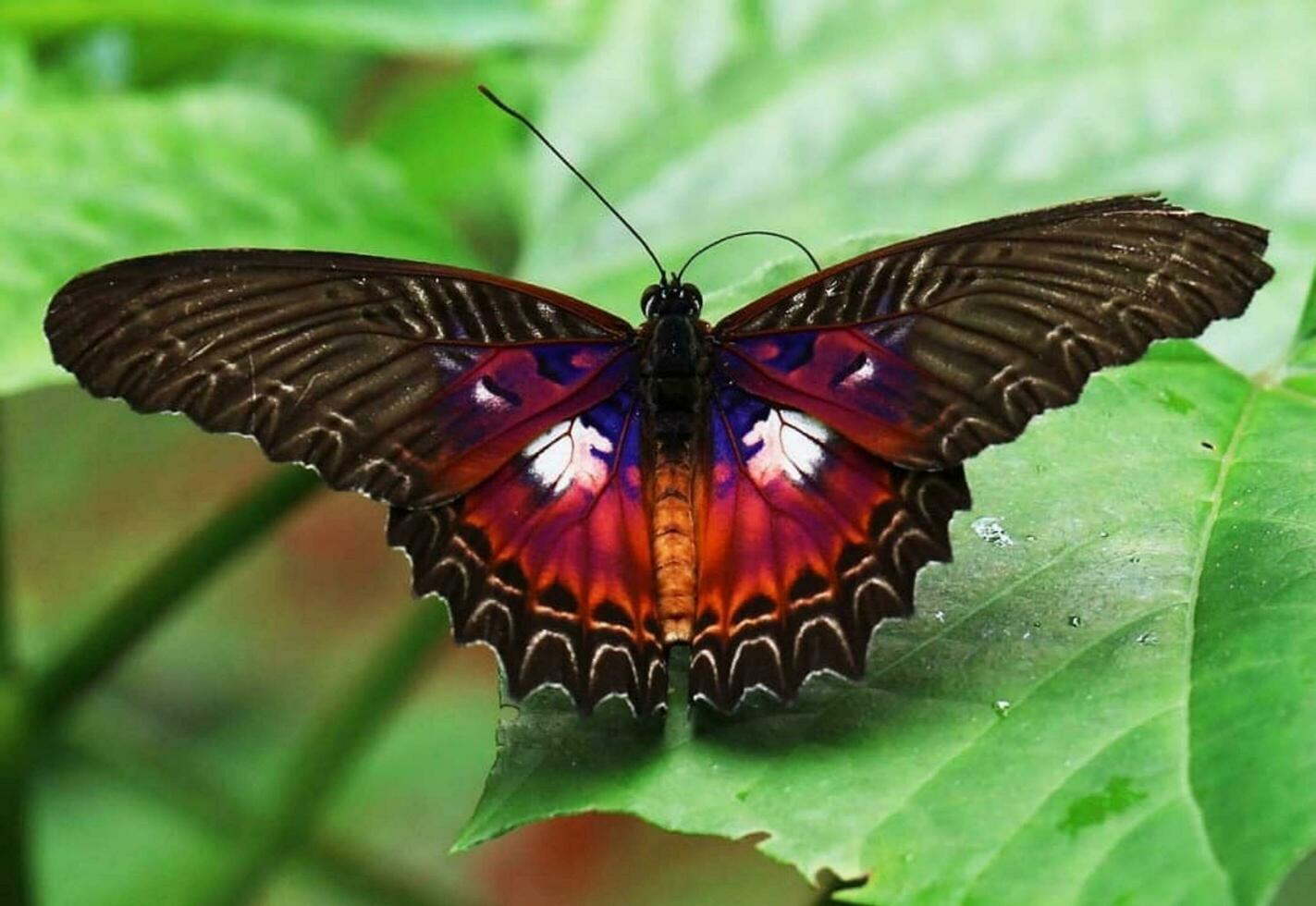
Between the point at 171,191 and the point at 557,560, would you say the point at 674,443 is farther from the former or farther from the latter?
the point at 171,191

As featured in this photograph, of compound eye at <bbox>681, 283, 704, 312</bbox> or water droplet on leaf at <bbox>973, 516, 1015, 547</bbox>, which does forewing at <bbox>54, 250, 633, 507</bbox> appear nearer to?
compound eye at <bbox>681, 283, 704, 312</bbox>

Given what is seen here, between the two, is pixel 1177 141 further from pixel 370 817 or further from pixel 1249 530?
pixel 370 817

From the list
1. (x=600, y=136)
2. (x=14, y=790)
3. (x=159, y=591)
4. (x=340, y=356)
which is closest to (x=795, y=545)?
(x=340, y=356)

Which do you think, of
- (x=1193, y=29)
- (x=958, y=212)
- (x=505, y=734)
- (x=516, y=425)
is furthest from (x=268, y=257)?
(x=1193, y=29)

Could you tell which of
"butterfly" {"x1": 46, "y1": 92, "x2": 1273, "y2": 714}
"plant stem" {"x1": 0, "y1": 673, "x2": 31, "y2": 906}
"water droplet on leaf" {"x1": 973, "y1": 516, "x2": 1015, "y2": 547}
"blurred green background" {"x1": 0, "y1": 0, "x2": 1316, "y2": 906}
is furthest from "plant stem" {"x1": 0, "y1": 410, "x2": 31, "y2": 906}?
"water droplet on leaf" {"x1": 973, "y1": 516, "x2": 1015, "y2": 547}

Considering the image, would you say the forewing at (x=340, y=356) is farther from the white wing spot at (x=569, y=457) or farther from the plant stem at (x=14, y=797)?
the plant stem at (x=14, y=797)
